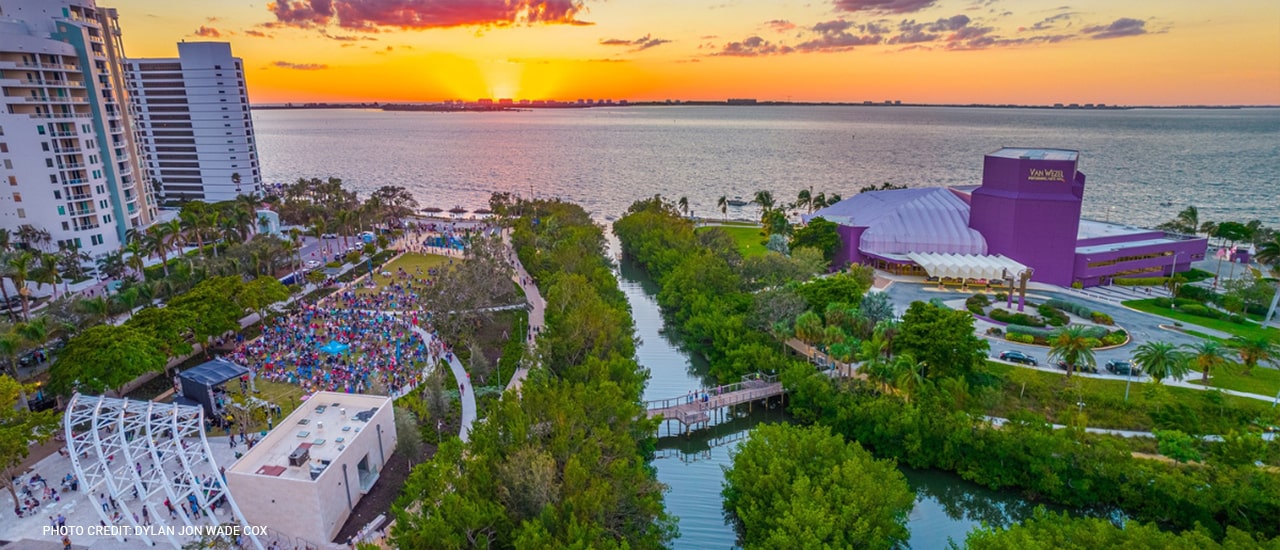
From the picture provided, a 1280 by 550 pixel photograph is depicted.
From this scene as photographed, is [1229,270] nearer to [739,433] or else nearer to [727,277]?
[727,277]

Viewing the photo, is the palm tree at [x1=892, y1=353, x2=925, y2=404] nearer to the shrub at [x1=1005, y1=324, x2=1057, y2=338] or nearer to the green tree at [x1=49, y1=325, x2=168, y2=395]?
the shrub at [x1=1005, y1=324, x2=1057, y2=338]

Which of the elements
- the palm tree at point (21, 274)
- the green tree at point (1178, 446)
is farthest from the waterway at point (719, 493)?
the palm tree at point (21, 274)

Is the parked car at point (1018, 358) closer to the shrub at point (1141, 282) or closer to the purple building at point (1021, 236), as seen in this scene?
the purple building at point (1021, 236)

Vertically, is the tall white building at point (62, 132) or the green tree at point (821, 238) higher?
the tall white building at point (62, 132)

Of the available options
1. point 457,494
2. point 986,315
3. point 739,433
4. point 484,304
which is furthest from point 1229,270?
point 457,494

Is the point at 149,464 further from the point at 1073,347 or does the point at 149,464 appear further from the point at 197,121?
the point at 197,121

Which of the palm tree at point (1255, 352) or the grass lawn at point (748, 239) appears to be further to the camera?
the grass lawn at point (748, 239)

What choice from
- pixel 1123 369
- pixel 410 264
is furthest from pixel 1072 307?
pixel 410 264

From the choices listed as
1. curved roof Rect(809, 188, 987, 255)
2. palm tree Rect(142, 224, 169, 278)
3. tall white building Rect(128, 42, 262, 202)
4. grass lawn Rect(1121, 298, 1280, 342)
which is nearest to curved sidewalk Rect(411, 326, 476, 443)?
palm tree Rect(142, 224, 169, 278)
